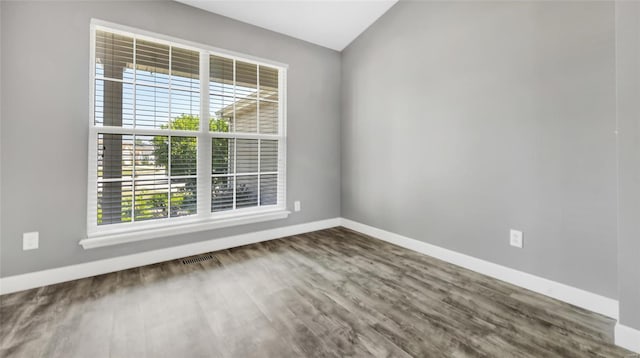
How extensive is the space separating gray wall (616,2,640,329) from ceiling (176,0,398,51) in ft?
7.39

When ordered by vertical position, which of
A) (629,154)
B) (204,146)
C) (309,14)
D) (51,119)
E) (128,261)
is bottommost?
(128,261)

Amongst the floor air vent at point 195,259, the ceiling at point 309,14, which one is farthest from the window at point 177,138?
the ceiling at point 309,14

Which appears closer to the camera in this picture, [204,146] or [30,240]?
[30,240]

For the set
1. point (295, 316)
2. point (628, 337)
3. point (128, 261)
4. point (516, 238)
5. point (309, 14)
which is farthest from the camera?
→ point (309, 14)

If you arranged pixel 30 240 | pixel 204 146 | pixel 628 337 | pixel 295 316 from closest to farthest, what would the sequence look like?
pixel 628 337, pixel 295 316, pixel 30 240, pixel 204 146

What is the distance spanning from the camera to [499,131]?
7.63ft

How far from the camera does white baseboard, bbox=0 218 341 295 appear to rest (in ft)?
6.87

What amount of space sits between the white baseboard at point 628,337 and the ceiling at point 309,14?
342 cm

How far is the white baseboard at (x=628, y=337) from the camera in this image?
1.45m

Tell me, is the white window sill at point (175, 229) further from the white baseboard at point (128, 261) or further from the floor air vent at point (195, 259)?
the floor air vent at point (195, 259)

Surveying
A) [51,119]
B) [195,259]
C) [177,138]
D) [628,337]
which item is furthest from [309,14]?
[628,337]

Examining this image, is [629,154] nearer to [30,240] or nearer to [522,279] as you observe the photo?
[522,279]

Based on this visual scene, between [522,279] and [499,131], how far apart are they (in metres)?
1.23

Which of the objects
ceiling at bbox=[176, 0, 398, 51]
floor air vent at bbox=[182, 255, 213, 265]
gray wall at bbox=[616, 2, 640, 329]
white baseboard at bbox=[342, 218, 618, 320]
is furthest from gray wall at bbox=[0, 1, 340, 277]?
gray wall at bbox=[616, 2, 640, 329]
